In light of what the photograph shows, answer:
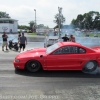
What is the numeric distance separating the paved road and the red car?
0.90ft

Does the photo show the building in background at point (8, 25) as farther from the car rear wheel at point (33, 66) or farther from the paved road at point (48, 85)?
the paved road at point (48, 85)

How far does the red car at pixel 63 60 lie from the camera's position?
287 inches

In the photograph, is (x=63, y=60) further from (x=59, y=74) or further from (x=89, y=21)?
(x=89, y=21)

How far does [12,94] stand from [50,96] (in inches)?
41.4

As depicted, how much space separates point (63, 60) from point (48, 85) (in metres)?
1.68

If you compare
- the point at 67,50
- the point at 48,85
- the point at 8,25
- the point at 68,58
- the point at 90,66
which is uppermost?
the point at 8,25

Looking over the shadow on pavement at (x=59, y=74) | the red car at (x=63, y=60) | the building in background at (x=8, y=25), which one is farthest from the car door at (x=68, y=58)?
the building in background at (x=8, y=25)

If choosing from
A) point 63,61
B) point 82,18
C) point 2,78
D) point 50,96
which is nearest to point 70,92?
point 50,96

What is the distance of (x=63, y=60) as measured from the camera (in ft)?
23.9

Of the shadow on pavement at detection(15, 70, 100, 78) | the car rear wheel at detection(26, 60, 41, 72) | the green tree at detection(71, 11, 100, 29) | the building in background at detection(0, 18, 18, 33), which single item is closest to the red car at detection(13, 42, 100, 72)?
the car rear wheel at detection(26, 60, 41, 72)

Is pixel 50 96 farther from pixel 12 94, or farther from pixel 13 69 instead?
pixel 13 69

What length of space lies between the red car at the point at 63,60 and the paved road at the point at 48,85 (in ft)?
0.90

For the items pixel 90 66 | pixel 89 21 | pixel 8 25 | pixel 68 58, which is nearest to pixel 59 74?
pixel 68 58

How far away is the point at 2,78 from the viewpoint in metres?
6.61
